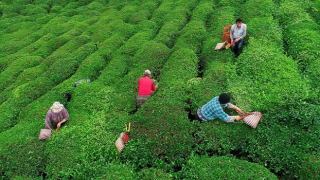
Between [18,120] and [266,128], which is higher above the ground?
[266,128]

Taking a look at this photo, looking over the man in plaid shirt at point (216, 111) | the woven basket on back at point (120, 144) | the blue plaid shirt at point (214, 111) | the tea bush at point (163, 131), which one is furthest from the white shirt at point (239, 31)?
the woven basket on back at point (120, 144)

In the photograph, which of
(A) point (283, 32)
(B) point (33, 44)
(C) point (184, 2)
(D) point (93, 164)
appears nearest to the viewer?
(D) point (93, 164)

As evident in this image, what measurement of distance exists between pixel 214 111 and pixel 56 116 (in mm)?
7398

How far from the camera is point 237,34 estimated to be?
1350 cm

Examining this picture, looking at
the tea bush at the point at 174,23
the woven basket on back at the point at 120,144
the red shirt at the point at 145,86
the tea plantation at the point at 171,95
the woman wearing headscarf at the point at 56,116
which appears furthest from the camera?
the tea bush at the point at 174,23

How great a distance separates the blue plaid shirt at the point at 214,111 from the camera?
8.83 m

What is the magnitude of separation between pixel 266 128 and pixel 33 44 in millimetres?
20399

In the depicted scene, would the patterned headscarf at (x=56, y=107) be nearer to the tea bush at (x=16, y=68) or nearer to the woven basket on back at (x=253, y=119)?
the tea bush at (x=16, y=68)

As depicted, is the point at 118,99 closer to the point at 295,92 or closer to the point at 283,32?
the point at 295,92

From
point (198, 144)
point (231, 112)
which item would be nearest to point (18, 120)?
point (198, 144)

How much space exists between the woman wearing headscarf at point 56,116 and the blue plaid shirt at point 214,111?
668 centimetres

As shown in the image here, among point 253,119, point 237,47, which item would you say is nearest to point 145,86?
point 253,119

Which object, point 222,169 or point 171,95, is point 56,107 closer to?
point 171,95

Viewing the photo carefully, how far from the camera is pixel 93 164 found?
869cm
